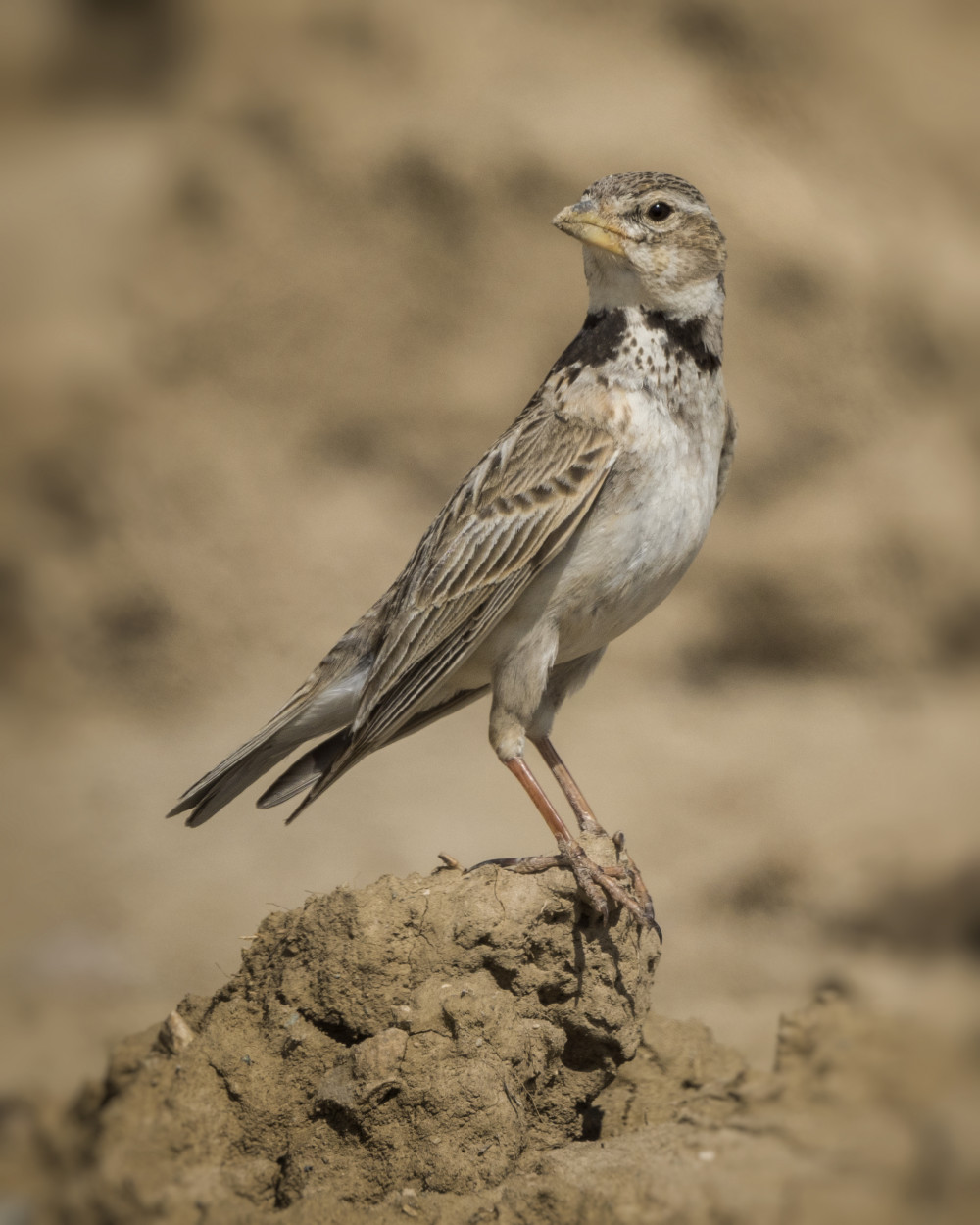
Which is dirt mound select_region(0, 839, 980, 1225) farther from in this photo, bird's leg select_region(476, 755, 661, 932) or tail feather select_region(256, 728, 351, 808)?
tail feather select_region(256, 728, 351, 808)

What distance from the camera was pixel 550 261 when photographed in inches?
422

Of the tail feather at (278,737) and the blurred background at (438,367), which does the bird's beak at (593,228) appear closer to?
the tail feather at (278,737)

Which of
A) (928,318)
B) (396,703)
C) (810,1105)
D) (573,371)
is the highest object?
(928,318)

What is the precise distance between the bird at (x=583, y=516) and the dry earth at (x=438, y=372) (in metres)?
4.99

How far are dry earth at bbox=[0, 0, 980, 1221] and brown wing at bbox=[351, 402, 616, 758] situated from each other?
4989 millimetres

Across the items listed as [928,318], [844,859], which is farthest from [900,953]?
[928,318]

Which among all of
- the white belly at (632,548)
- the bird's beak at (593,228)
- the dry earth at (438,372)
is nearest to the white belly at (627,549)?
the white belly at (632,548)

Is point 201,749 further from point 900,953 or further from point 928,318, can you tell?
point 928,318

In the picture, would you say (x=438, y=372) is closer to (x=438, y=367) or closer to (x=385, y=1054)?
(x=438, y=367)

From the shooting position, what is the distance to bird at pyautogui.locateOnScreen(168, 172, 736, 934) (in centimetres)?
Answer: 472

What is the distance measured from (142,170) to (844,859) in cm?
854

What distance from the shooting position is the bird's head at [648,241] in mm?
4879

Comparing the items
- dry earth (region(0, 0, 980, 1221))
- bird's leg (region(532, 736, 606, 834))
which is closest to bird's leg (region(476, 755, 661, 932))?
bird's leg (region(532, 736, 606, 834))

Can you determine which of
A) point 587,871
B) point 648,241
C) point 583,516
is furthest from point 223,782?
point 648,241
